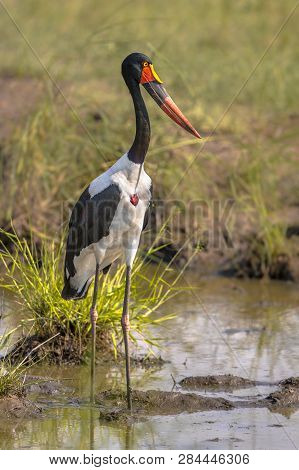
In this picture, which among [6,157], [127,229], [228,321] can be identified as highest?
[127,229]

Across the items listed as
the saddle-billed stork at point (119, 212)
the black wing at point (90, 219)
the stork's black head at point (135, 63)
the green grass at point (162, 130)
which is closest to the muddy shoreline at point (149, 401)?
the saddle-billed stork at point (119, 212)

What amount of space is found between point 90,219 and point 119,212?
0.19 meters

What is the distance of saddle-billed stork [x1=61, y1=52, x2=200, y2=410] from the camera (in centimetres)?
616

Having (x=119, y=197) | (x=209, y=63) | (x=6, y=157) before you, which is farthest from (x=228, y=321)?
(x=209, y=63)

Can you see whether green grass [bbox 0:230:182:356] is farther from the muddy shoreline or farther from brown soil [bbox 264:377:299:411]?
brown soil [bbox 264:377:299:411]

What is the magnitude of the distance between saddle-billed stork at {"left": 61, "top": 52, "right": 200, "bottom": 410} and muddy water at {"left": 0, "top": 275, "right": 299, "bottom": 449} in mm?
358

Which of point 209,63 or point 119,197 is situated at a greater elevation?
point 119,197

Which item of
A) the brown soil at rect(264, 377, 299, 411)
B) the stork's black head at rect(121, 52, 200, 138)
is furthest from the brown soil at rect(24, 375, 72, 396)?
the stork's black head at rect(121, 52, 200, 138)

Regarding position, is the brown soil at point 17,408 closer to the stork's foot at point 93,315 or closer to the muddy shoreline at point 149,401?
the muddy shoreline at point 149,401

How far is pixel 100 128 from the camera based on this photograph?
9.31 m

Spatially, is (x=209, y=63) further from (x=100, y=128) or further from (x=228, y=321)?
(x=228, y=321)

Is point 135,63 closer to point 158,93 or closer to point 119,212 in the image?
point 158,93

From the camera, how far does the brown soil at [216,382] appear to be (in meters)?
6.31

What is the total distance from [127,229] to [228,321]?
192 cm
